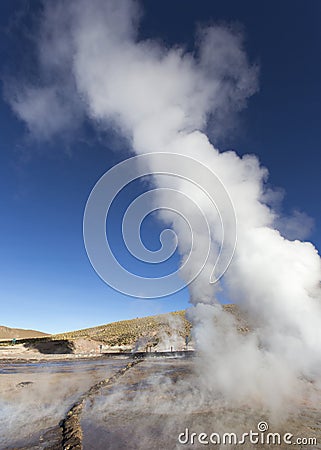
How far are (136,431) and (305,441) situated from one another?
225 inches

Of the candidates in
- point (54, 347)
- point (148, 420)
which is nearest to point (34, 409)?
point (148, 420)

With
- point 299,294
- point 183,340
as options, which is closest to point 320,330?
point 299,294

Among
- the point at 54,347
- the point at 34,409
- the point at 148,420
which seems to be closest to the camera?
the point at 148,420

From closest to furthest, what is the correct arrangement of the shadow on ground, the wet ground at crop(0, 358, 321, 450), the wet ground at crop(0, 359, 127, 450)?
the wet ground at crop(0, 358, 321, 450) < the wet ground at crop(0, 359, 127, 450) < the shadow on ground

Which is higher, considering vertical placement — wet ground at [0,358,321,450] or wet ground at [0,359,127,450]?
wet ground at [0,358,321,450]

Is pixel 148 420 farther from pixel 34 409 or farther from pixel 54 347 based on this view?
pixel 54 347

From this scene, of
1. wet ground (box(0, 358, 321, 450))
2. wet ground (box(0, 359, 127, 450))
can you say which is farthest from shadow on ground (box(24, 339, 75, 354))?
wet ground (box(0, 358, 321, 450))

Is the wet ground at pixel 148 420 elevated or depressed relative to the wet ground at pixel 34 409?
elevated

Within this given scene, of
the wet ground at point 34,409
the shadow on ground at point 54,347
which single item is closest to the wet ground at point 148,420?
the wet ground at point 34,409

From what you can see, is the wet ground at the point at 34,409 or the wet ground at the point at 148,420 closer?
the wet ground at the point at 148,420

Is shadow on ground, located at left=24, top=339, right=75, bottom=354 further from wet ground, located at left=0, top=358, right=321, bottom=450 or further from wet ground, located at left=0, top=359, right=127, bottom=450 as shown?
wet ground, located at left=0, top=358, right=321, bottom=450

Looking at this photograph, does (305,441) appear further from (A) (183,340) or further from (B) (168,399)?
(A) (183,340)

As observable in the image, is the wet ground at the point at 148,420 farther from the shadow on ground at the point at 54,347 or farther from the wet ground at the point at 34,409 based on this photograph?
the shadow on ground at the point at 54,347

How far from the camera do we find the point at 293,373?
22438 millimetres
